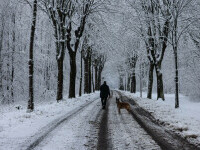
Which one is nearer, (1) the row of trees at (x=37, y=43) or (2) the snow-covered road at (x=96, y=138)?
(2) the snow-covered road at (x=96, y=138)

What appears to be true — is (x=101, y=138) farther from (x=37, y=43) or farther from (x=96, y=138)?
(x=37, y=43)

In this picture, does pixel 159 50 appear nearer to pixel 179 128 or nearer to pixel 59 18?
pixel 59 18

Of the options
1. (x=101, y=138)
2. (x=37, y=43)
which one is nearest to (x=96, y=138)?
(x=101, y=138)

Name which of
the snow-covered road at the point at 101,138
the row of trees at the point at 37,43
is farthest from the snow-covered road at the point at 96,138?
the row of trees at the point at 37,43

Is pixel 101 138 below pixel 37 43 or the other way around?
below

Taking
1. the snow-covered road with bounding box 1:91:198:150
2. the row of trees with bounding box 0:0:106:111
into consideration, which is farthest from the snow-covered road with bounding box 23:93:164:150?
the row of trees with bounding box 0:0:106:111

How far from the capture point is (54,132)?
8430 millimetres

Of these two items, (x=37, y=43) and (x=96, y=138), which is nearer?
(x=96, y=138)

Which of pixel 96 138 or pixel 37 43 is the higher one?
pixel 37 43

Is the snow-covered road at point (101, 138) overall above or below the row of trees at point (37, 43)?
below

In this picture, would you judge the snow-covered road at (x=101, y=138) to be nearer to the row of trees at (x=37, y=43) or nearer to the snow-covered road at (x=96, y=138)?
the snow-covered road at (x=96, y=138)

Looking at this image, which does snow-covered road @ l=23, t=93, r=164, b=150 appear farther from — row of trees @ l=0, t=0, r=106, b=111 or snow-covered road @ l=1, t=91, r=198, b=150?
row of trees @ l=0, t=0, r=106, b=111

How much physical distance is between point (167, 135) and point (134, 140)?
1.52 meters

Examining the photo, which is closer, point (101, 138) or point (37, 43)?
point (101, 138)
